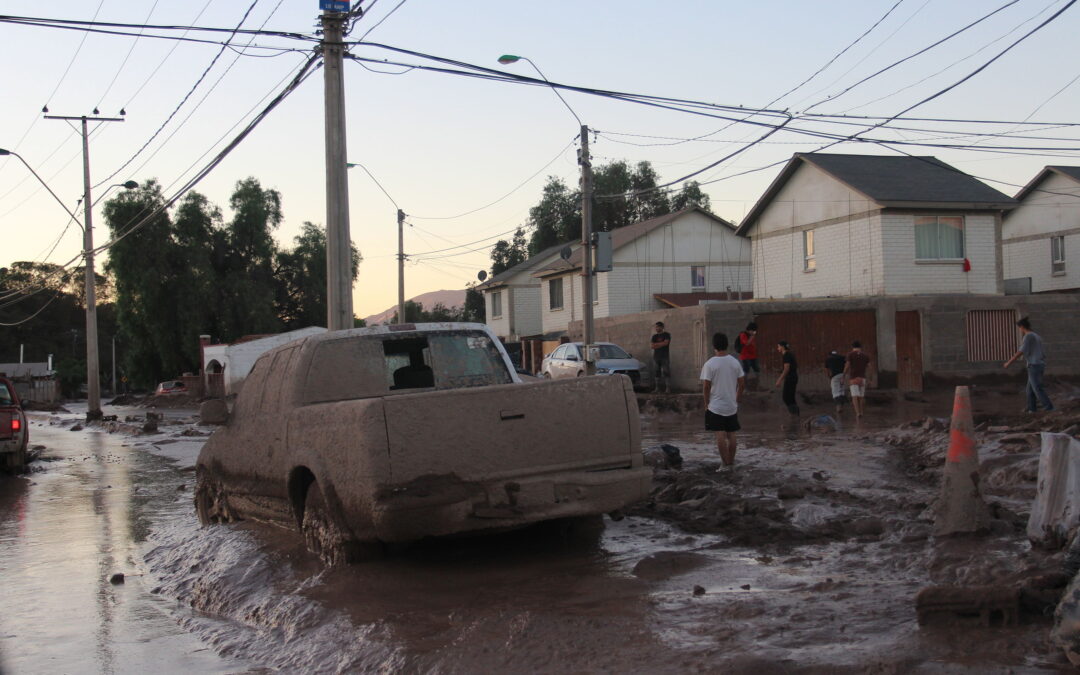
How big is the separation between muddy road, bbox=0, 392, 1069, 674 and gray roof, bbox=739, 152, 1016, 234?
20.6 m

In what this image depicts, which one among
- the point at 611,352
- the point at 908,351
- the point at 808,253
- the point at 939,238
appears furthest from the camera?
the point at 808,253

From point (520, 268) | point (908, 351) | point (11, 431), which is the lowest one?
point (11, 431)

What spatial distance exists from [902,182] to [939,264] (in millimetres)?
2856

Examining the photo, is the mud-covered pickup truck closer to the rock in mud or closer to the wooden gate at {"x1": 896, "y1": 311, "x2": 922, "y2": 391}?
the rock in mud

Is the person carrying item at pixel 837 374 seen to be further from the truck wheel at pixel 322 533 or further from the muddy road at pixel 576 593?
the truck wheel at pixel 322 533

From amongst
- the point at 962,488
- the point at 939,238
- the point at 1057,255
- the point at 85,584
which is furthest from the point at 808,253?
the point at 85,584

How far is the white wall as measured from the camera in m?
29.0

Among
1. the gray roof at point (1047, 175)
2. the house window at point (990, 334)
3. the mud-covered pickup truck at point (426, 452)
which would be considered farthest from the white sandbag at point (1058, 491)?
the gray roof at point (1047, 175)

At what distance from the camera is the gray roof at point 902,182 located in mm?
29000

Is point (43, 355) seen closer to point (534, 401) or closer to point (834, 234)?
point (834, 234)

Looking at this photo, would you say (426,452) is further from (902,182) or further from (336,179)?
(902,182)

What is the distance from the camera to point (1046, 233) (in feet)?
121

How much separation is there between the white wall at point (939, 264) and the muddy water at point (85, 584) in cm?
2126

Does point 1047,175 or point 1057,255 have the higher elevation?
point 1047,175
